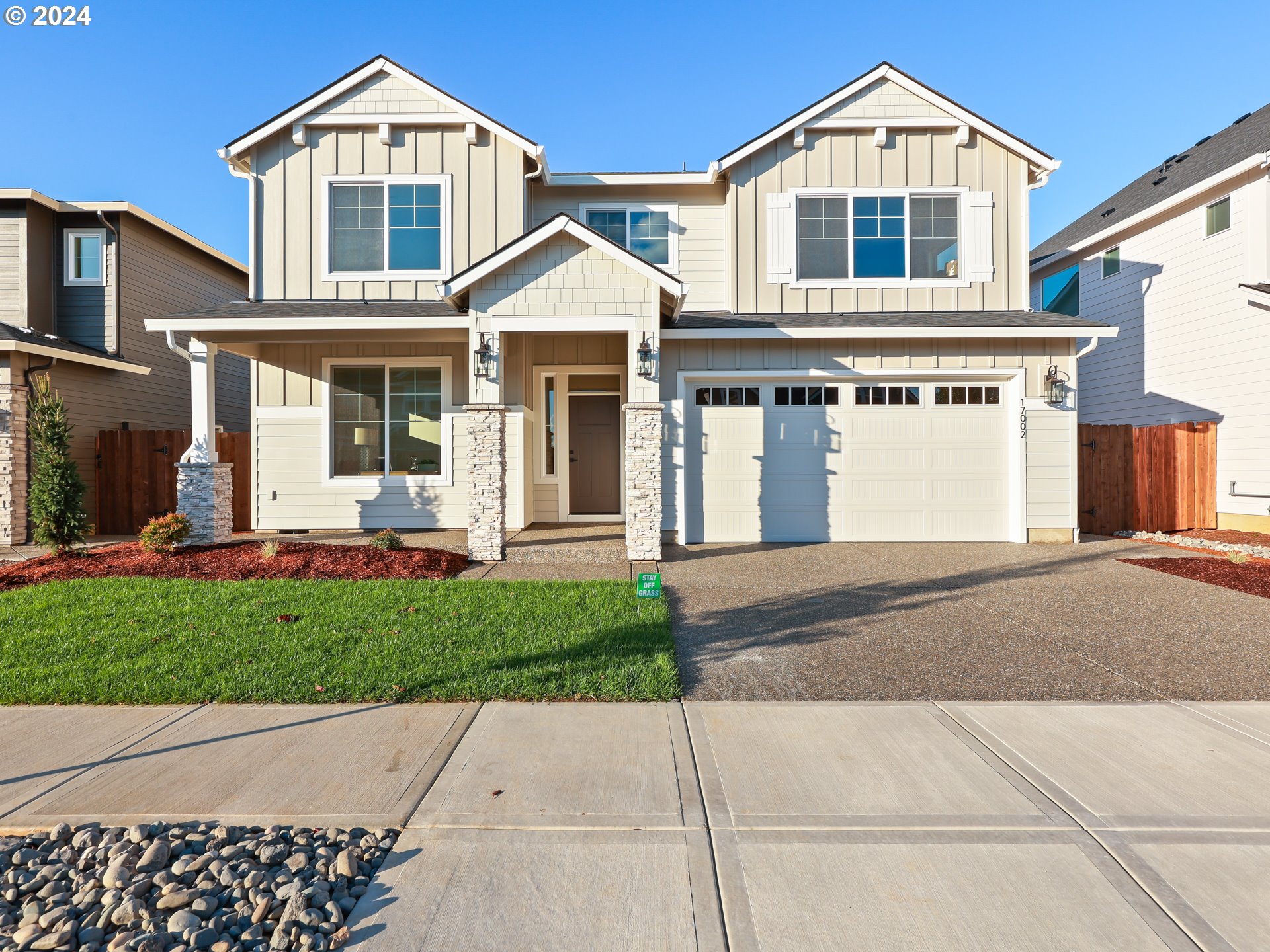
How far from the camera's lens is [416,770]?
332cm

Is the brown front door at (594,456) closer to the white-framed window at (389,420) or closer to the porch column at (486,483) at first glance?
the white-framed window at (389,420)

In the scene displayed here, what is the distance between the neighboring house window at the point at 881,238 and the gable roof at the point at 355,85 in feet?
15.3

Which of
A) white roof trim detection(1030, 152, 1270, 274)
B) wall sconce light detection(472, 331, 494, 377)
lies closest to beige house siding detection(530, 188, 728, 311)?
wall sconce light detection(472, 331, 494, 377)

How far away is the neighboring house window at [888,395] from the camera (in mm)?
10578

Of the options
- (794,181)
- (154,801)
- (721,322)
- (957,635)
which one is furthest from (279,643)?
(794,181)


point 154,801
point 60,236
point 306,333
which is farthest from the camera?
point 60,236

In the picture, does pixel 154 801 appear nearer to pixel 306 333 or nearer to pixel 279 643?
pixel 279 643

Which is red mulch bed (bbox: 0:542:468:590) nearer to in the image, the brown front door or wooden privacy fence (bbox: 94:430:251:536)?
the brown front door

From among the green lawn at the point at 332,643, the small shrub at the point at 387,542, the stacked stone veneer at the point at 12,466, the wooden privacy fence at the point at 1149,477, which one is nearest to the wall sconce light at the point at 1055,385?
the wooden privacy fence at the point at 1149,477

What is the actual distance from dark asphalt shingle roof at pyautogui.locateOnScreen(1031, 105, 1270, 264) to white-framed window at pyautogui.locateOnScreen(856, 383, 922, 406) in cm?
656

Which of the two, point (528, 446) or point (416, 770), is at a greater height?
point (528, 446)

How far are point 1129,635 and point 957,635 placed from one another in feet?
4.62

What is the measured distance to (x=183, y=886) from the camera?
8.20 ft

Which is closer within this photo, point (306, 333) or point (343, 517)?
point (306, 333)
